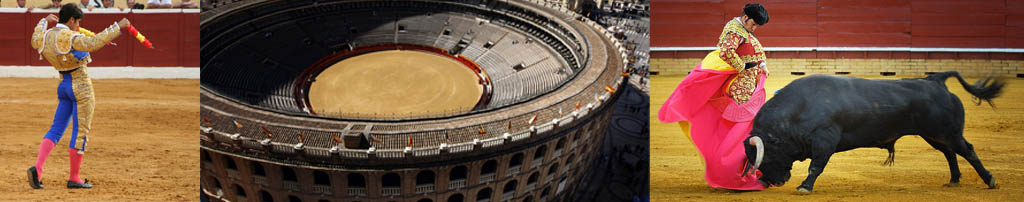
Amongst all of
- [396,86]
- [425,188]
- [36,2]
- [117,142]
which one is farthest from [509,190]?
[36,2]

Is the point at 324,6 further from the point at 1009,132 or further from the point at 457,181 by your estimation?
the point at 1009,132

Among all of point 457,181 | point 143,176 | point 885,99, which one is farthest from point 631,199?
point 143,176

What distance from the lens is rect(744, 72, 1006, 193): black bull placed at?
36.0ft

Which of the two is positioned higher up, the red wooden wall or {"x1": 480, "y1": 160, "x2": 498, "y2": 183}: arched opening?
the red wooden wall

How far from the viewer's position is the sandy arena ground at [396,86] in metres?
21.3

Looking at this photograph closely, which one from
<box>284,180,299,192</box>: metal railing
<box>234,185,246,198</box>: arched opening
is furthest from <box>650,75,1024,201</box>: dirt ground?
<box>234,185,246,198</box>: arched opening

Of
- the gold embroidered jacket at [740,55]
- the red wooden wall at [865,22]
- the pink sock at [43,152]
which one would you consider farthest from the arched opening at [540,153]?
the pink sock at [43,152]

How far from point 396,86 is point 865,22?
51.6 ft

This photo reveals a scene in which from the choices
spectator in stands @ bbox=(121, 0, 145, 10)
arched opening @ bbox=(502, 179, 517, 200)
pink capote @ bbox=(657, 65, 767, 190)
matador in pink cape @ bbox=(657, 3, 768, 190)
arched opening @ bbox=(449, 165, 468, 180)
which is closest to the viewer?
matador in pink cape @ bbox=(657, 3, 768, 190)

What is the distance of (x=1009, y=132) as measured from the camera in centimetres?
1238

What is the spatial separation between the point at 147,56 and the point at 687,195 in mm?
12138

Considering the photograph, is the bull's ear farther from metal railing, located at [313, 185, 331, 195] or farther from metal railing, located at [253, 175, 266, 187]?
metal railing, located at [253, 175, 266, 187]

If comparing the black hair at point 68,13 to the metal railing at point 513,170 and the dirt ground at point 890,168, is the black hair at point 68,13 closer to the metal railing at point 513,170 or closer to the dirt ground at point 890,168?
the metal railing at point 513,170

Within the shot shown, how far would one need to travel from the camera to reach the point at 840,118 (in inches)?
431
